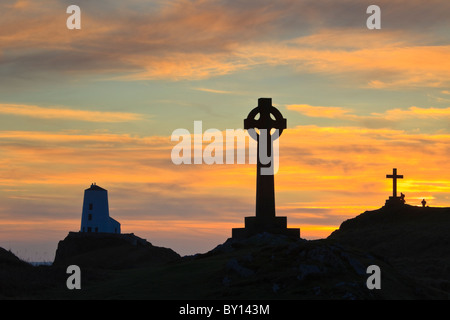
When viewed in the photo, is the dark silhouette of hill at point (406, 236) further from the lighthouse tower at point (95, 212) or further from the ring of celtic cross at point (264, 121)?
the lighthouse tower at point (95, 212)

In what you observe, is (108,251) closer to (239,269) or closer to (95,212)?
(95,212)

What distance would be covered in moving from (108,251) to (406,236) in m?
25.8

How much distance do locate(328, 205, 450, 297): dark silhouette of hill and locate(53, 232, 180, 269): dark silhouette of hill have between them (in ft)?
49.5

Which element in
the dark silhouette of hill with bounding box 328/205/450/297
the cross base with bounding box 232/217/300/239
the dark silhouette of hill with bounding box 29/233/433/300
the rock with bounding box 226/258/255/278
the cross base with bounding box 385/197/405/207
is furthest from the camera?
the cross base with bounding box 385/197/405/207

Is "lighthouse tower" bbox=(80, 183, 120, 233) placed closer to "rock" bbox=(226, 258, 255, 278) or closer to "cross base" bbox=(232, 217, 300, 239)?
"cross base" bbox=(232, 217, 300, 239)

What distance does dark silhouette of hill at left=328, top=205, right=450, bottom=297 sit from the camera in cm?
4381

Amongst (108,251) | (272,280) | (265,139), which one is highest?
(265,139)

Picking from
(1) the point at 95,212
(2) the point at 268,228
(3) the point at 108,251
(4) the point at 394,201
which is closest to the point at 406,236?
(4) the point at 394,201

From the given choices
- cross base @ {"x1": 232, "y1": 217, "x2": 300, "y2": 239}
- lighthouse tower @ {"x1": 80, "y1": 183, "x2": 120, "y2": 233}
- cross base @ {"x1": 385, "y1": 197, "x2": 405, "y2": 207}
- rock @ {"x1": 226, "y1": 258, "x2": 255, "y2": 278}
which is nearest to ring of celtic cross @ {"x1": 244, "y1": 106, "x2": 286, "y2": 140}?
cross base @ {"x1": 232, "y1": 217, "x2": 300, "y2": 239}

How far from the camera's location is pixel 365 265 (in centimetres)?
2906

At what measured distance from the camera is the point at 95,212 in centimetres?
7331

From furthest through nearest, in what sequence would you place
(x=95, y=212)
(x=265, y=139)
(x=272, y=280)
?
(x=95, y=212) < (x=265, y=139) < (x=272, y=280)

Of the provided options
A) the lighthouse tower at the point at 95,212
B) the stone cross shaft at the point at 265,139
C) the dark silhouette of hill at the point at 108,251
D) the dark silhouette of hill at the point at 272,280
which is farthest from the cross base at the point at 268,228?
the lighthouse tower at the point at 95,212
